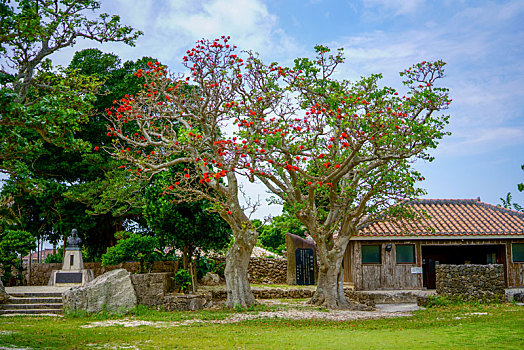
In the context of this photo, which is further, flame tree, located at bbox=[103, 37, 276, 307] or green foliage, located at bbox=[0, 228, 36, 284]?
green foliage, located at bbox=[0, 228, 36, 284]

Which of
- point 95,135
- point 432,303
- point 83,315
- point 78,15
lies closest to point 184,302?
point 83,315

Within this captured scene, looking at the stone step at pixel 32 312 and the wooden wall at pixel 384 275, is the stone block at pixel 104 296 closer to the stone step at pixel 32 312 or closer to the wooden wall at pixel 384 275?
the stone step at pixel 32 312

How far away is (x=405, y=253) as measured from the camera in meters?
23.6

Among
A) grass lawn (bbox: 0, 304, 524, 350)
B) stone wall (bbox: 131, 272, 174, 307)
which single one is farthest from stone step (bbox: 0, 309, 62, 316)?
stone wall (bbox: 131, 272, 174, 307)

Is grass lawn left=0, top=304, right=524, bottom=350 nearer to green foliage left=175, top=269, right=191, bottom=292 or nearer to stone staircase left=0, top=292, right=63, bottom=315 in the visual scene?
stone staircase left=0, top=292, right=63, bottom=315

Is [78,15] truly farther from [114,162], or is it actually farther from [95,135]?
[95,135]

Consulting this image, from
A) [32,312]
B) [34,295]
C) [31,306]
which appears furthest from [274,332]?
[34,295]

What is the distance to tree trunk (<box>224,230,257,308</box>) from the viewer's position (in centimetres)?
1814

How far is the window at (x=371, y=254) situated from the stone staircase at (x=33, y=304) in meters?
13.0

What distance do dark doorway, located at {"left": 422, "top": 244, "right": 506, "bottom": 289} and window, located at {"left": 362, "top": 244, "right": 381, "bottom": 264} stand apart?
342cm

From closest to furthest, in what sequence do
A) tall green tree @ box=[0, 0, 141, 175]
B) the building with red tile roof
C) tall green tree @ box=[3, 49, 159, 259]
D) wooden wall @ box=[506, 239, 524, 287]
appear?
tall green tree @ box=[0, 0, 141, 175] < the building with red tile roof < wooden wall @ box=[506, 239, 524, 287] < tall green tree @ box=[3, 49, 159, 259]

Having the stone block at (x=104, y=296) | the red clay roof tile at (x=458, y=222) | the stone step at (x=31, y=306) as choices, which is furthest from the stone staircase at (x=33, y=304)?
the red clay roof tile at (x=458, y=222)

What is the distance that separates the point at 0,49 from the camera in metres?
11.2

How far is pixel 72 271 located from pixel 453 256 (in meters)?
19.0
